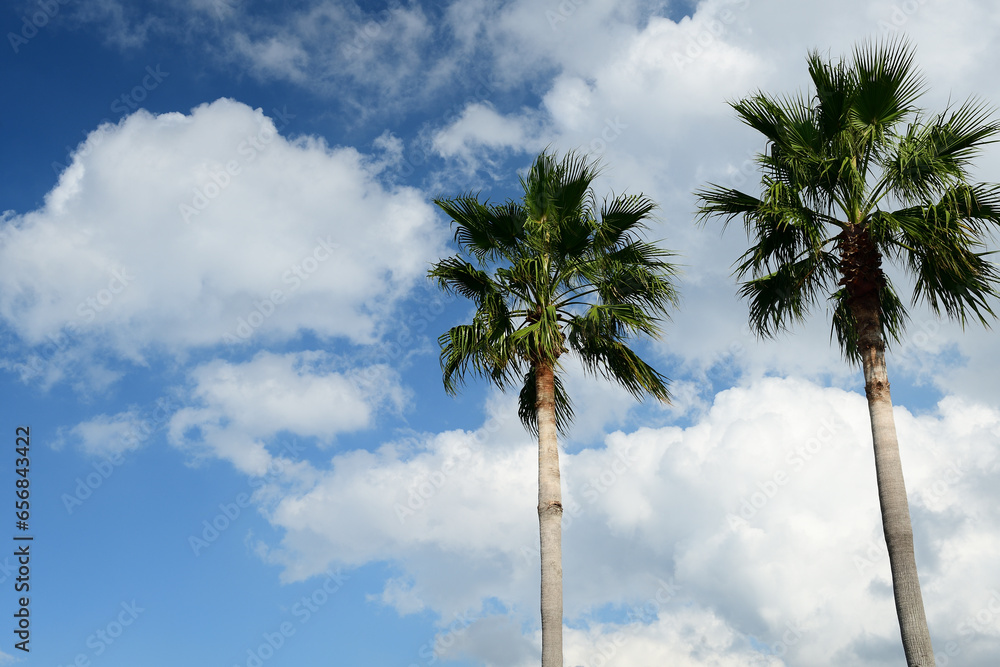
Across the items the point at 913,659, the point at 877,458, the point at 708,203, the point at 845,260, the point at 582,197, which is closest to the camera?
the point at 913,659

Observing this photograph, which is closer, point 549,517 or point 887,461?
point 887,461

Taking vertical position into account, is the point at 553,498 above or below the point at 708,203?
below

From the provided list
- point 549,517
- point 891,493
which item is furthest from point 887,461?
point 549,517

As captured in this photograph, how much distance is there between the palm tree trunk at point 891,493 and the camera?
12445mm

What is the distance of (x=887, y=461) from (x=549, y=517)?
5194 mm

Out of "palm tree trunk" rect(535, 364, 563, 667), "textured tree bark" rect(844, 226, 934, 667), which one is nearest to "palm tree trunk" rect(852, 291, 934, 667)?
"textured tree bark" rect(844, 226, 934, 667)

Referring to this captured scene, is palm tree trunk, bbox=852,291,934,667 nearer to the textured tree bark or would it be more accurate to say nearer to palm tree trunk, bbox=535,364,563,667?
the textured tree bark

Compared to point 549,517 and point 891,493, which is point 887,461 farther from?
point 549,517

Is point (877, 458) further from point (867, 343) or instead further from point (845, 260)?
point (845, 260)

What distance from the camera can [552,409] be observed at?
1595cm

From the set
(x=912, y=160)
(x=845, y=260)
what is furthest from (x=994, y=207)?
(x=845, y=260)

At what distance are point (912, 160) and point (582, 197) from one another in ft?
18.0

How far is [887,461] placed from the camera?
1343 centimetres

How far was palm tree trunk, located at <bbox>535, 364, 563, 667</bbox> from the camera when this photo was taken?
46.5 feet
